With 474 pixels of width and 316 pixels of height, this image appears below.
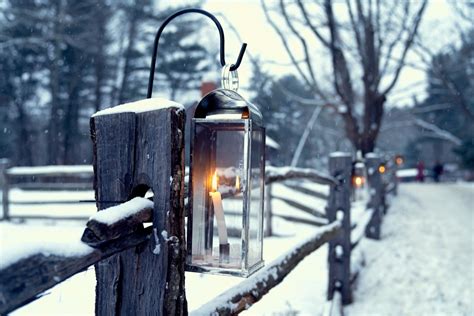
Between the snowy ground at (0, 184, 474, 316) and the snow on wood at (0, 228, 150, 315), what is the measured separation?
0.11ft

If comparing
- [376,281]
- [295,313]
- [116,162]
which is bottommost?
[376,281]

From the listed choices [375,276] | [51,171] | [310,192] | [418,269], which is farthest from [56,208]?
[418,269]

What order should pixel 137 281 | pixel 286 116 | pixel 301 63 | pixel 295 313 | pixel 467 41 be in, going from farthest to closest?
pixel 286 116
pixel 467 41
pixel 301 63
pixel 295 313
pixel 137 281

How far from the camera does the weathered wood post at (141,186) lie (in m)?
1.34

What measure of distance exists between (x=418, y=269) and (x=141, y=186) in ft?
19.1

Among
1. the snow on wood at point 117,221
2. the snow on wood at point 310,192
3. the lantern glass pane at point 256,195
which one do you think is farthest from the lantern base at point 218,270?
the snow on wood at point 310,192

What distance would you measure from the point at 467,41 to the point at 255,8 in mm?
8758

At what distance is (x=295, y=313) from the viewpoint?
3.44 metres

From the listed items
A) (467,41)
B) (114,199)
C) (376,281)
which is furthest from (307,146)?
(114,199)

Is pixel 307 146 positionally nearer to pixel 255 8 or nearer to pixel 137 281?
pixel 255 8

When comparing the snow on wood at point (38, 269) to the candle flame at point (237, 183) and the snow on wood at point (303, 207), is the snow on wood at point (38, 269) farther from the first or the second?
the snow on wood at point (303, 207)

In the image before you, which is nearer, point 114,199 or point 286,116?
point 114,199

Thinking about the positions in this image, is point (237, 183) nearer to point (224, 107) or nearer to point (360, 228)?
point (224, 107)

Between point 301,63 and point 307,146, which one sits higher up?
point 301,63
